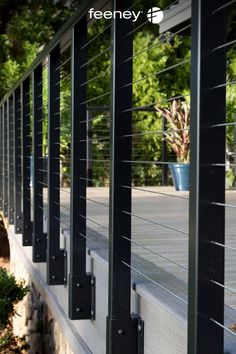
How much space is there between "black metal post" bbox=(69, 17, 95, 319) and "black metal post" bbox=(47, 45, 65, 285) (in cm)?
63

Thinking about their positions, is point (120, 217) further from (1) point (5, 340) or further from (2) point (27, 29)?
(2) point (27, 29)

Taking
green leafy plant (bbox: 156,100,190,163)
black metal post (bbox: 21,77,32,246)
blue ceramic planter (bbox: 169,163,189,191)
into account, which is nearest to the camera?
black metal post (bbox: 21,77,32,246)

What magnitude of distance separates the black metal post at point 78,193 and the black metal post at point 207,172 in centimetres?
149

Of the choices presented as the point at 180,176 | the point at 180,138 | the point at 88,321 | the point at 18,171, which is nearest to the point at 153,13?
the point at 88,321

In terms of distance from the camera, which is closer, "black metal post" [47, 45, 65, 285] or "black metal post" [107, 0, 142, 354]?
"black metal post" [107, 0, 142, 354]

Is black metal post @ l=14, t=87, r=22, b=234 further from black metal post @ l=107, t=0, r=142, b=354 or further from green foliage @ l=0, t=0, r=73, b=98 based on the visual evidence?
green foliage @ l=0, t=0, r=73, b=98

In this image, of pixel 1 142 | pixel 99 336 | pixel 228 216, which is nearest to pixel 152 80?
pixel 1 142

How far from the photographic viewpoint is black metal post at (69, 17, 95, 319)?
301cm

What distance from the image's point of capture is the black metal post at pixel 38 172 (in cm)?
435

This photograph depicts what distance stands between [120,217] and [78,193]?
0.71 meters

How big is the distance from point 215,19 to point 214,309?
0.64 m

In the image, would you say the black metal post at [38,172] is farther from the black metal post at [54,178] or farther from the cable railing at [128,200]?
the black metal post at [54,178]

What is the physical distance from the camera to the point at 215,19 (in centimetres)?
154

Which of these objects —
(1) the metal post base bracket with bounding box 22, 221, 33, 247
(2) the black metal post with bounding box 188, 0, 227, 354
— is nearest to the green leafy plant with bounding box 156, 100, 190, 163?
(1) the metal post base bracket with bounding box 22, 221, 33, 247
